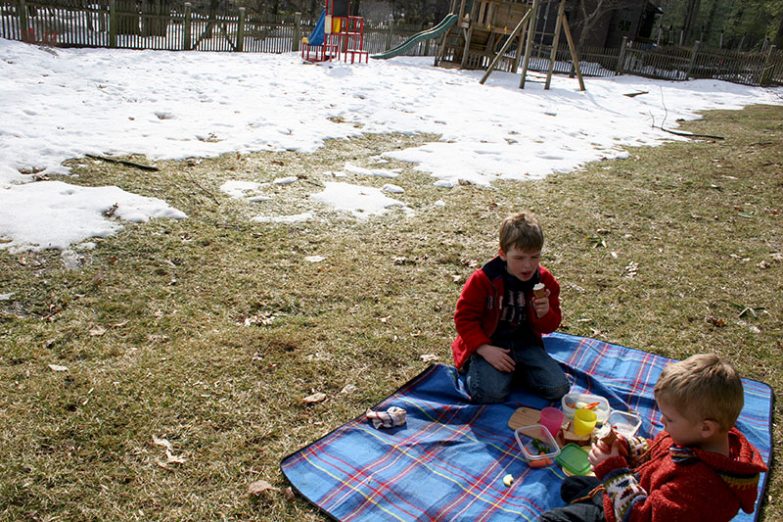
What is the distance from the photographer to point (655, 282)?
17.8 ft

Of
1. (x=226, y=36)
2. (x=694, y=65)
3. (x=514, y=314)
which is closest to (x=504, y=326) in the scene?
(x=514, y=314)

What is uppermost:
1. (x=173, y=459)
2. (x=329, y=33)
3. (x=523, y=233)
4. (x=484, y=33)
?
(x=484, y=33)

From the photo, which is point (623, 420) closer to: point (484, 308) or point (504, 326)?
point (504, 326)

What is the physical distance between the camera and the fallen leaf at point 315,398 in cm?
349

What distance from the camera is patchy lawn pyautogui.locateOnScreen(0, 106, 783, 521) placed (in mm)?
2922

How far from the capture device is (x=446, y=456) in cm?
Result: 314

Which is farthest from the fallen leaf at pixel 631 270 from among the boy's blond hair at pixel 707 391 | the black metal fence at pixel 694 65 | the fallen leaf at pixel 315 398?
the black metal fence at pixel 694 65

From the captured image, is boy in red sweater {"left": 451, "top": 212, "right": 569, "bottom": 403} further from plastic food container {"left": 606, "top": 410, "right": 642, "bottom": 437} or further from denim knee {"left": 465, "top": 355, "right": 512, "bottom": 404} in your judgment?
plastic food container {"left": 606, "top": 410, "right": 642, "bottom": 437}

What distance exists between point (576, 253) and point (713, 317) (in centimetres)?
146

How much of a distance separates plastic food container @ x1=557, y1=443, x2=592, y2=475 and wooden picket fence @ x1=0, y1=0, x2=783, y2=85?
54.3 ft

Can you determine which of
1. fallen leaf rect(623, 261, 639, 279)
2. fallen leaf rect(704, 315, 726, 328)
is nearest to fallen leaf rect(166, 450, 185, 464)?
fallen leaf rect(704, 315, 726, 328)

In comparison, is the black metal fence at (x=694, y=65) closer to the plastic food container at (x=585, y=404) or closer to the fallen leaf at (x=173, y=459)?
the plastic food container at (x=585, y=404)

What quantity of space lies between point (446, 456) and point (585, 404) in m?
0.98

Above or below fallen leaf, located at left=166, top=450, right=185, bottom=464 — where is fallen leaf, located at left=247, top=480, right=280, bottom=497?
above
